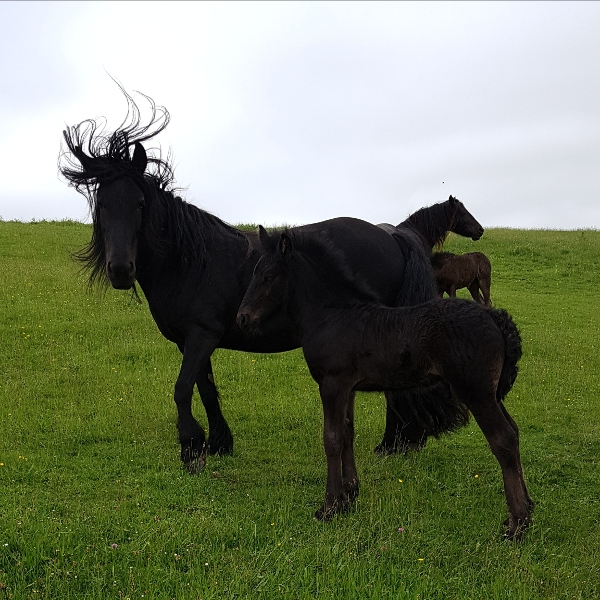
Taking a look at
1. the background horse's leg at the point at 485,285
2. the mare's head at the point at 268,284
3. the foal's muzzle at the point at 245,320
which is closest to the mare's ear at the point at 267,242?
the mare's head at the point at 268,284

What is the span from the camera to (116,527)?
4.99 metres

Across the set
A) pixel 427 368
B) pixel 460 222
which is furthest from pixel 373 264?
pixel 460 222

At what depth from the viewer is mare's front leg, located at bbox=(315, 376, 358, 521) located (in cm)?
529

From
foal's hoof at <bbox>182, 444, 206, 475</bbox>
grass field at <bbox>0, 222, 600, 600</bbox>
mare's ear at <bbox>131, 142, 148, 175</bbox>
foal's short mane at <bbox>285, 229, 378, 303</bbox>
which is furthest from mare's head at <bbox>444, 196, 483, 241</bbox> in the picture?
foal's hoof at <bbox>182, 444, 206, 475</bbox>

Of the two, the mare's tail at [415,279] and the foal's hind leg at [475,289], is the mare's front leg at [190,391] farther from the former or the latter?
the foal's hind leg at [475,289]

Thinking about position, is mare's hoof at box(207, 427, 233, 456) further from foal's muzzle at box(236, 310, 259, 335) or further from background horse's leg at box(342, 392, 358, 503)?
foal's muzzle at box(236, 310, 259, 335)

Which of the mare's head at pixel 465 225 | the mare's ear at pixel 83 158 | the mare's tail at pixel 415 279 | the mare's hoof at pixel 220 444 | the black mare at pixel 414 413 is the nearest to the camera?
the mare's ear at pixel 83 158

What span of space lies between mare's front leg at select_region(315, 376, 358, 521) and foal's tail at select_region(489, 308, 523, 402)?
4.38 ft

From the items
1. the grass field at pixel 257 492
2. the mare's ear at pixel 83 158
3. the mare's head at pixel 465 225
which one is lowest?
the grass field at pixel 257 492

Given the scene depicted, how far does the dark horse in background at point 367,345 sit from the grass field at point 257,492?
52 cm

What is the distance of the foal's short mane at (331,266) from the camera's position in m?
5.65

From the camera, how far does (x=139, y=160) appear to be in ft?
20.6

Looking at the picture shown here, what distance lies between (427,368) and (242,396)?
18.1ft

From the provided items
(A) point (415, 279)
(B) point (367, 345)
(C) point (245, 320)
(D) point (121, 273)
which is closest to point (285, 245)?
(C) point (245, 320)
